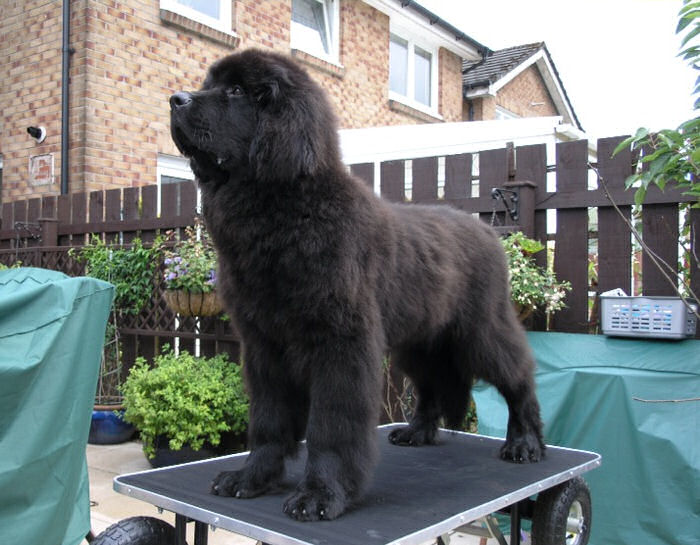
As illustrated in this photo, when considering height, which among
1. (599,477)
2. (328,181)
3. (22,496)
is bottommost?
(599,477)

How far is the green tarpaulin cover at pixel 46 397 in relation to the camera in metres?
2.22

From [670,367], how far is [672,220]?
2.71 feet

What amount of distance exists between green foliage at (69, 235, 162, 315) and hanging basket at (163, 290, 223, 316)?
0.74 metres

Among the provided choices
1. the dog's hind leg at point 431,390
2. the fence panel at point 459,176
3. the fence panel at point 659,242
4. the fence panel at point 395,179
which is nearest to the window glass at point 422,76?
the fence panel at point 395,179

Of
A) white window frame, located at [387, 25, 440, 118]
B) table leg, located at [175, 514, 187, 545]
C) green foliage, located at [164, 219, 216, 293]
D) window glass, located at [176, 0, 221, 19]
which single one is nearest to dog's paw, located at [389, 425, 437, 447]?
table leg, located at [175, 514, 187, 545]

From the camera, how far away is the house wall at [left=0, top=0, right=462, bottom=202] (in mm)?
6969

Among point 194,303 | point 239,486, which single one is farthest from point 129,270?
point 239,486

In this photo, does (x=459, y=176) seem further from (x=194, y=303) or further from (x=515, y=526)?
(x=515, y=526)

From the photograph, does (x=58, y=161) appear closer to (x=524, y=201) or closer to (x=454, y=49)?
(x=524, y=201)

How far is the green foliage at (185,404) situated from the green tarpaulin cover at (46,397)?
175 centimetres

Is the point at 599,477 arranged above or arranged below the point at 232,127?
below

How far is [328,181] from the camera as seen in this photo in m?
2.04

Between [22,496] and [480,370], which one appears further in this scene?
[480,370]

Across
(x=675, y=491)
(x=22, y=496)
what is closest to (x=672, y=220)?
(x=675, y=491)
